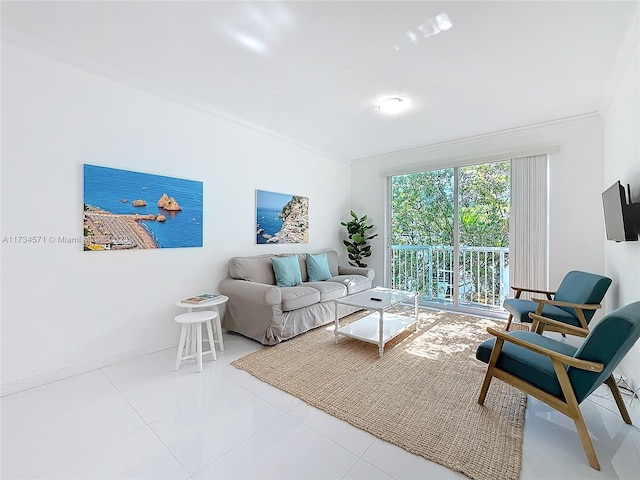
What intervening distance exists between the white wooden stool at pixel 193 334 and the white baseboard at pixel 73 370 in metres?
0.41

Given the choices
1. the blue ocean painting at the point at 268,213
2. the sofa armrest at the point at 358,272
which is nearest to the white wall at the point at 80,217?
the blue ocean painting at the point at 268,213

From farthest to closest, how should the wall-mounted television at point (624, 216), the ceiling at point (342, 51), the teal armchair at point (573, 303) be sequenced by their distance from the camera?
1. the teal armchair at point (573, 303)
2. the wall-mounted television at point (624, 216)
3. the ceiling at point (342, 51)

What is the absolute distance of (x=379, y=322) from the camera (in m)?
2.91

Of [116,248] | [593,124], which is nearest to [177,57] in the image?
[116,248]

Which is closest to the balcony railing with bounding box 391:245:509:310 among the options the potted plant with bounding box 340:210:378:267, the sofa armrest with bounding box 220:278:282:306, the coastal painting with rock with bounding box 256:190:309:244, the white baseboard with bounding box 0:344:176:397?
the potted plant with bounding box 340:210:378:267

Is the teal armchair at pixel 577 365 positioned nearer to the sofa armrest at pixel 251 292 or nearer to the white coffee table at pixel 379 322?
the white coffee table at pixel 379 322

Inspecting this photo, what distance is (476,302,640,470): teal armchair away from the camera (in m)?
1.44

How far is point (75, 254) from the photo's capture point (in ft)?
7.85

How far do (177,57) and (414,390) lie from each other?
10.5ft

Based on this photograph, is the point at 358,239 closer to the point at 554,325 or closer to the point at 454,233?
the point at 454,233

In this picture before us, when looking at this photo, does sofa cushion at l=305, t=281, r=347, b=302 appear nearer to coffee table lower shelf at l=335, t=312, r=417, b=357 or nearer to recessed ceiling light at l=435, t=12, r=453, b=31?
A: coffee table lower shelf at l=335, t=312, r=417, b=357

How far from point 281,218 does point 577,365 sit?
3490 millimetres

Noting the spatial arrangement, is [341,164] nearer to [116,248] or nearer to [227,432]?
[116,248]

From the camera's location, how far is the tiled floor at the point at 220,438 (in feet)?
4.72
